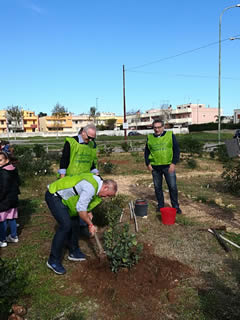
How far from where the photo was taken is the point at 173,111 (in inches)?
3319

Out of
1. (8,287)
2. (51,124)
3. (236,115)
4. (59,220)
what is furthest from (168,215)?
(51,124)

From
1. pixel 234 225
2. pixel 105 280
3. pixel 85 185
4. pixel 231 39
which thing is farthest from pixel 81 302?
pixel 231 39

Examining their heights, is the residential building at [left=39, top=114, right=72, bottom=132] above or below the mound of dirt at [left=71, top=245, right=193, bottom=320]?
above

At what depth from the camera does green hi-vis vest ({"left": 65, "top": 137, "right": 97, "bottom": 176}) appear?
437 centimetres

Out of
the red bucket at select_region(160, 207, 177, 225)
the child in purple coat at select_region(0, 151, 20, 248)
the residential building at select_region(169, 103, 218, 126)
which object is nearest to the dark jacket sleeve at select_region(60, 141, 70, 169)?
the child in purple coat at select_region(0, 151, 20, 248)

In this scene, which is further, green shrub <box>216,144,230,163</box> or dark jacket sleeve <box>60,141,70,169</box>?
green shrub <box>216,144,230,163</box>

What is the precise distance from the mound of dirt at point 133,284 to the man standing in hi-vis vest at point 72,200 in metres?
0.43

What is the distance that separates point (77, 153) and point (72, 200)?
4.00 ft

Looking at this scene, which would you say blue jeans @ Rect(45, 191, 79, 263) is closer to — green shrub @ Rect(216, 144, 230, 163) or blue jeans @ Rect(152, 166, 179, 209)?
blue jeans @ Rect(152, 166, 179, 209)

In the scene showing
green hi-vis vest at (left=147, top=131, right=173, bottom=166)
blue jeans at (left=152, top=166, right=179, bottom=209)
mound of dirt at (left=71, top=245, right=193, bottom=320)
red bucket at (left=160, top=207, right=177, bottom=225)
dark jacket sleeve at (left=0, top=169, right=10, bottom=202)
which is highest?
green hi-vis vest at (left=147, top=131, right=173, bottom=166)

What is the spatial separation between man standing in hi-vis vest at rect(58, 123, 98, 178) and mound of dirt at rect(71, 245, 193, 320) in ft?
4.54

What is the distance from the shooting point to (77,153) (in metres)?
4.39

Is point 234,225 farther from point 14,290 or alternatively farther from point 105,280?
point 14,290

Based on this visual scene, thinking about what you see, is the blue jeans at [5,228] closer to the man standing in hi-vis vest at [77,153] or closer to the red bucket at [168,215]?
the man standing in hi-vis vest at [77,153]
